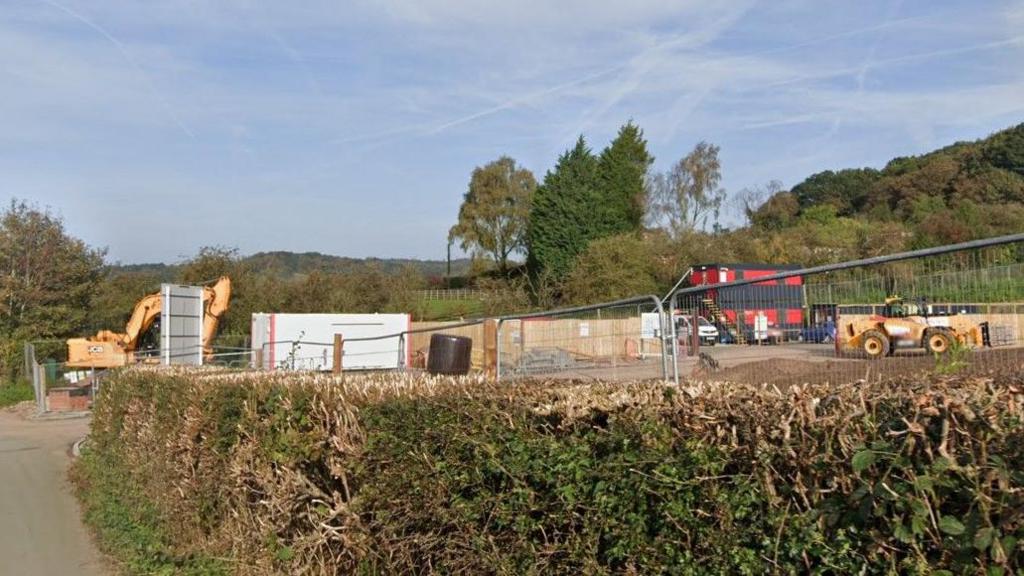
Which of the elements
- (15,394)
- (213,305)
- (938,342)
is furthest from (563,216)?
(938,342)

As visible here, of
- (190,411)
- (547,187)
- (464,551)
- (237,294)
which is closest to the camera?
(464,551)

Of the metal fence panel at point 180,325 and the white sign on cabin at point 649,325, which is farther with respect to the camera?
the metal fence panel at point 180,325

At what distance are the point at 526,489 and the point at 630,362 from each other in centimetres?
226

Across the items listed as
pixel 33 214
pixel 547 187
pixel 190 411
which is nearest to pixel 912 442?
pixel 190 411

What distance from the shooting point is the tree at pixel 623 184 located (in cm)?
6912

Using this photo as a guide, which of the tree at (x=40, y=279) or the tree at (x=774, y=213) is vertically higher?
the tree at (x=774, y=213)

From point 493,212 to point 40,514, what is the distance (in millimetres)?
64446

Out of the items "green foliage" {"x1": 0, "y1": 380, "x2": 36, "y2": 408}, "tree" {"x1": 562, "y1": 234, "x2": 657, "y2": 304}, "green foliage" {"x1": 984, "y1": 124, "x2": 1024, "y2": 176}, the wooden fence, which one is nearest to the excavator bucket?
"green foliage" {"x1": 0, "y1": 380, "x2": 36, "y2": 408}

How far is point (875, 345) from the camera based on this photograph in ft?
13.9

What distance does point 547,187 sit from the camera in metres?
69.1

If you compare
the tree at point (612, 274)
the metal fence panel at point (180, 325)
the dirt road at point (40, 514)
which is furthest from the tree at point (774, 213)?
the dirt road at point (40, 514)

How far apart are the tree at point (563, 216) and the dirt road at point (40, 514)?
157 ft

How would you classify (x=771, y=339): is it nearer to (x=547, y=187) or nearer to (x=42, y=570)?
(x=42, y=570)

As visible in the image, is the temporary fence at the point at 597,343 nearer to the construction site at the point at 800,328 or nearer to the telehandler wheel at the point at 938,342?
the construction site at the point at 800,328
